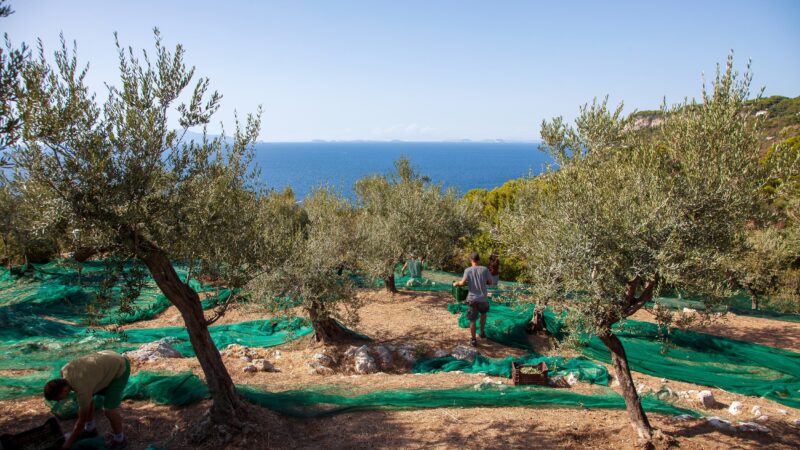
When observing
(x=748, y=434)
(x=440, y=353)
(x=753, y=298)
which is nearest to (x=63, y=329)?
(x=440, y=353)

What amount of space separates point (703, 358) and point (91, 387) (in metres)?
12.8

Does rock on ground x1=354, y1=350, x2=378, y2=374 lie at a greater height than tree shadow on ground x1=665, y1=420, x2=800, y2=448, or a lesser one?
lesser

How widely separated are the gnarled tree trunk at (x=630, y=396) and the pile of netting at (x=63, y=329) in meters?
6.28

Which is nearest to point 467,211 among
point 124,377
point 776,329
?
point 776,329

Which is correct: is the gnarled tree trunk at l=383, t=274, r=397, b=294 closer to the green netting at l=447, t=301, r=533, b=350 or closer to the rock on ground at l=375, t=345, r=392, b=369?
the green netting at l=447, t=301, r=533, b=350

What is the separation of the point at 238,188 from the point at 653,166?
6.42m

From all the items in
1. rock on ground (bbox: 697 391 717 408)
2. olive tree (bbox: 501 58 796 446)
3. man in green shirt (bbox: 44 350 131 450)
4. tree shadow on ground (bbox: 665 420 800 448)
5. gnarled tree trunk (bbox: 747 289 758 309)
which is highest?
olive tree (bbox: 501 58 796 446)

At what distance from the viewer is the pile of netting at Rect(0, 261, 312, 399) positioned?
24.9 ft

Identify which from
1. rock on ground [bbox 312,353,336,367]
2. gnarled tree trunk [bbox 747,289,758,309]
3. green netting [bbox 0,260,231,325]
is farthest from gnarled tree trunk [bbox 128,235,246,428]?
gnarled tree trunk [bbox 747,289,758,309]

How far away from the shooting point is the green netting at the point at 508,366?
9.41 m

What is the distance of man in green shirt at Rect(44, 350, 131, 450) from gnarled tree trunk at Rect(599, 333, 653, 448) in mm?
6924

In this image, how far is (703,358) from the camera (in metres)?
11.2

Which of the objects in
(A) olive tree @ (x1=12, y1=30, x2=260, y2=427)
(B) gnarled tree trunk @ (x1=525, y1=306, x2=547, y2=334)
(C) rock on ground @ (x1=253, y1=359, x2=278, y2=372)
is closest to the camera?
(A) olive tree @ (x1=12, y1=30, x2=260, y2=427)

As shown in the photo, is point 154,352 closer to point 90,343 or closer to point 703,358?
point 90,343
